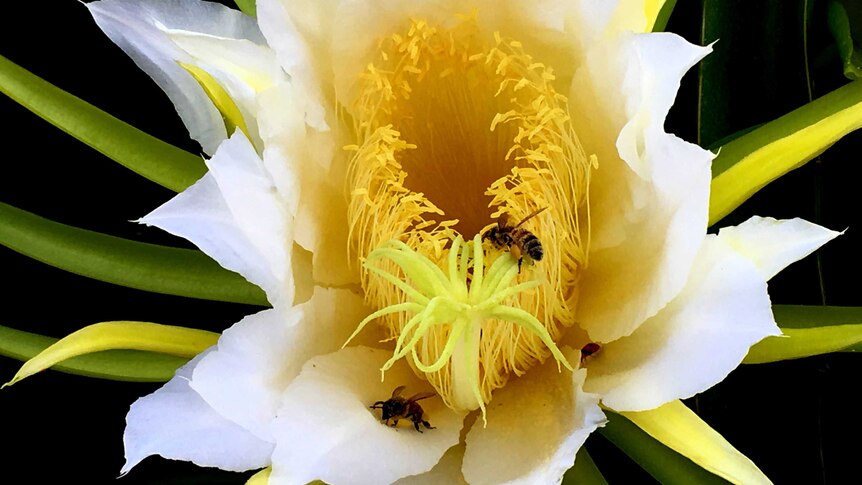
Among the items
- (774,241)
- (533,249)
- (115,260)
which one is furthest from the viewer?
(115,260)

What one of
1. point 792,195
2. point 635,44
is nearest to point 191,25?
point 635,44

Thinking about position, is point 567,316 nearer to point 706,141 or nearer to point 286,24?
point 706,141

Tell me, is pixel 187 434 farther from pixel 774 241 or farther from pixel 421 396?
pixel 774 241

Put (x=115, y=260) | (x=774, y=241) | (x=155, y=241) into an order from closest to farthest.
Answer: (x=774, y=241) < (x=115, y=260) < (x=155, y=241)

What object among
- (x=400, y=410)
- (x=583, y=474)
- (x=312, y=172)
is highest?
(x=312, y=172)

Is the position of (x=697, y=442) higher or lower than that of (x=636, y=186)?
lower

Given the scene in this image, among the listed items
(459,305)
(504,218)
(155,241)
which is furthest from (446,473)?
(155,241)
